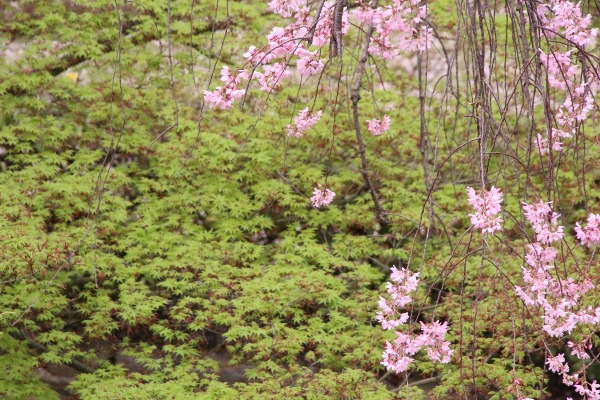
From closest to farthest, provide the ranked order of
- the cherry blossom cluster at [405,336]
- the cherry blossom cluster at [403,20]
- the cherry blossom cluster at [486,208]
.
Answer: the cherry blossom cluster at [486,208], the cherry blossom cluster at [405,336], the cherry blossom cluster at [403,20]

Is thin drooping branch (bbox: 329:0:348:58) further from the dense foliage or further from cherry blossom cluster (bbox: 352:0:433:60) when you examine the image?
cherry blossom cluster (bbox: 352:0:433:60)

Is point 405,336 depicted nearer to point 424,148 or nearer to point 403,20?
point 403,20

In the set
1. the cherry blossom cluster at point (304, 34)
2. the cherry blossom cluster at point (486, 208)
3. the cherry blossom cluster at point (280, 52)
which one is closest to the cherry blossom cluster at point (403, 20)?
the cherry blossom cluster at point (304, 34)

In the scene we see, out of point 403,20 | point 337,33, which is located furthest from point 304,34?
point 337,33

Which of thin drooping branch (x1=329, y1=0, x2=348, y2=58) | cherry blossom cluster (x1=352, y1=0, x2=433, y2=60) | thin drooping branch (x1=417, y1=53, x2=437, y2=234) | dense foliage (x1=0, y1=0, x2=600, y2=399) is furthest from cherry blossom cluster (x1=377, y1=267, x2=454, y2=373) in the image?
cherry blossom cluster (x1=352, y1=0, x2=433, y2=60)

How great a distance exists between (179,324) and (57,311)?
49 centimetres

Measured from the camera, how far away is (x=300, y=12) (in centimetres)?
250

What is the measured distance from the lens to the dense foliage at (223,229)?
299 centimetres

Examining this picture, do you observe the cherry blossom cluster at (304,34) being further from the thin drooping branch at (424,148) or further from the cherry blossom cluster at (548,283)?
the cherry blossom cluster at (548,283)

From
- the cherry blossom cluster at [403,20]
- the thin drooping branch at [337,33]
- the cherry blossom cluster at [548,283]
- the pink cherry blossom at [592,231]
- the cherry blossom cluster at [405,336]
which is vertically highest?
the cherry blossom cluster at [403,20]

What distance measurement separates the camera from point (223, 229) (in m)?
3.83

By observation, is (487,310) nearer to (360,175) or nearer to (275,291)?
(275,291)

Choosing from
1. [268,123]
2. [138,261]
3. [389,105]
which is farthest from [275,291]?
[389,105]

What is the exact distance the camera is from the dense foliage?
9.80 feet
